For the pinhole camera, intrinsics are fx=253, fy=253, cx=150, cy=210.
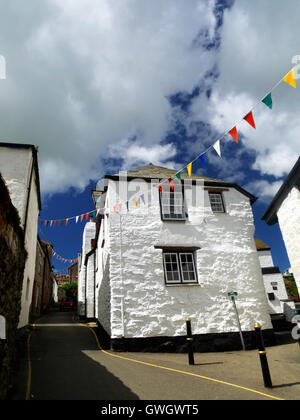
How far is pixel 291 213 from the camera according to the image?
7.89 meters

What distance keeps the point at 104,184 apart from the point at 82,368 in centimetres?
750

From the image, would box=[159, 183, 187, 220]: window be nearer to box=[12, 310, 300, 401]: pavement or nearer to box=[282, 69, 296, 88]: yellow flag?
box=[12, 310, 300, 401]: pavement

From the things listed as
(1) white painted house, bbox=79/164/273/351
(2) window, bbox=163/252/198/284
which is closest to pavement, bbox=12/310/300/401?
(1) white painted house, bbox=79/164/273/351

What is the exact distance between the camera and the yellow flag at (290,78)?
5.12 m

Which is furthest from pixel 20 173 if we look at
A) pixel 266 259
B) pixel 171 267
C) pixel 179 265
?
pixel 266 259

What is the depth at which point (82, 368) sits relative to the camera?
6484mm

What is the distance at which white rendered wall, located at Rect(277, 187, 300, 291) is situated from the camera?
759 centimetres

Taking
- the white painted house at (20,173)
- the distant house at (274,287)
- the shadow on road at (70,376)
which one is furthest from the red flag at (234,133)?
the distant house at (274,287)

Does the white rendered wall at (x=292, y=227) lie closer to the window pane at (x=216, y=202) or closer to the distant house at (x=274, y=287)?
the window pane at (x=216, y=202)

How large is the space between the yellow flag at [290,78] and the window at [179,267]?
277 inches

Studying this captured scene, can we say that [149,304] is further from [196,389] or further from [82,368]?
[196,389]

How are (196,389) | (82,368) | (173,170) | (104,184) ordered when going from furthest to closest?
(173,170), (104,184), (82,368), (196,389)

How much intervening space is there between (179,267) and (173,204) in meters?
2.77
